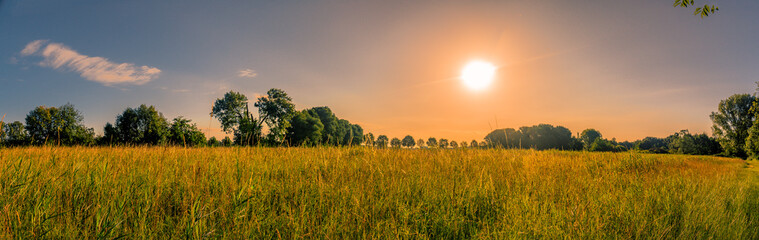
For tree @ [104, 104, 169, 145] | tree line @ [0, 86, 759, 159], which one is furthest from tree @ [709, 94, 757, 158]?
tree @ [104, 104, 169, 145]

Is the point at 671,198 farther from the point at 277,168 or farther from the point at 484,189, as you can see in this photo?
the point at 277,168

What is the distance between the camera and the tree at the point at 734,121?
174 ft

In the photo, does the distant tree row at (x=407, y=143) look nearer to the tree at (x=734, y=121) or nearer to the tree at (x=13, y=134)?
the tree at (x=13, y=134)

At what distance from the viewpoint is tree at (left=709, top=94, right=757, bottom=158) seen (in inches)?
2092

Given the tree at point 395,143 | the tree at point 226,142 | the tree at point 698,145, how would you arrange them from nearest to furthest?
1. the tree at point 226,142
2. the tree at point 395,143
3. the tree at point 698,145

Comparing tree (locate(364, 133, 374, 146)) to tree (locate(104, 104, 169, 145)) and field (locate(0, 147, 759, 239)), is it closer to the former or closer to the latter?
field (locate(0, 147, 759, 239))

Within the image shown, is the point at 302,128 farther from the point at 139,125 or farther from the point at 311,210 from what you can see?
the point at 311,210

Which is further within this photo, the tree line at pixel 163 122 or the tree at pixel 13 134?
the tree line at pixel 163 122

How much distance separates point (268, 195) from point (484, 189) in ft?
8.53

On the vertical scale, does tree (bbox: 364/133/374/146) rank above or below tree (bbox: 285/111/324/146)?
below

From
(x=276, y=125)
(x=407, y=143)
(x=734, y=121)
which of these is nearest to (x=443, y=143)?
(x=407, y=143)

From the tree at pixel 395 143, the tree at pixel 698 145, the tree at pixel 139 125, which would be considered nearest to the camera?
the tree at pixel 395 143

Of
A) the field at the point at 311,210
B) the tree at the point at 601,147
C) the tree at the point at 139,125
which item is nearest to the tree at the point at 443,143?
the field at the point at 311,210

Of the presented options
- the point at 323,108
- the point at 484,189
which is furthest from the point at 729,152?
the point at 484,189
